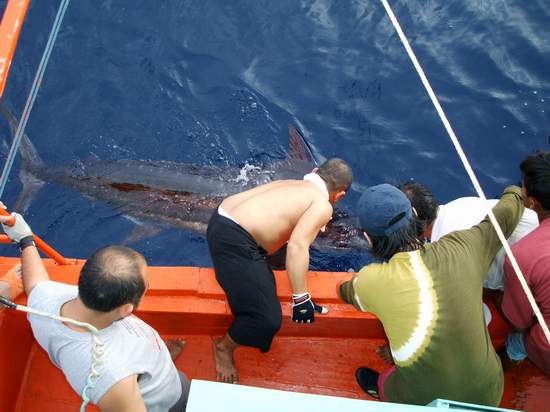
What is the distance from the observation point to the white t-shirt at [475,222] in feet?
11.4

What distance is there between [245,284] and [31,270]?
3.97 feet

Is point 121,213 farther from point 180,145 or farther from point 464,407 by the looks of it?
point 464,407

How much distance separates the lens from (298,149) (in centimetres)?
562

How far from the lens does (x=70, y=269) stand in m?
3.70

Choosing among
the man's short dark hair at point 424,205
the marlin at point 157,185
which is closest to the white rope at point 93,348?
the man's short dark hair at point 424,205

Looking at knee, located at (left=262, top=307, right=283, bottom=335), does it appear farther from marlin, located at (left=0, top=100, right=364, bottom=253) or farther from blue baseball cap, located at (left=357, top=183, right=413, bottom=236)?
marlin, located at (left=0, top=100, right=364, bottom=253)

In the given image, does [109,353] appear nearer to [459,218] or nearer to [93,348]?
[93,348]

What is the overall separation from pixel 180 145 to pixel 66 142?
1.16 m

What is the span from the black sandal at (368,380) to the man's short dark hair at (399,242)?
1.03 meters

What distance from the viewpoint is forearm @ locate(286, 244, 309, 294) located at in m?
3.38

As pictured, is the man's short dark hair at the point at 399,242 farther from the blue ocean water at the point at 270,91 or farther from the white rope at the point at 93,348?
the blue ocean water at the point at 270,91

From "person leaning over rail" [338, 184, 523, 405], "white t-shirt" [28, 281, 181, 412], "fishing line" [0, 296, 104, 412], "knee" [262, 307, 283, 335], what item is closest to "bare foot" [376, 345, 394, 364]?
"person leaning over rail" [338, 184, 523, 405]

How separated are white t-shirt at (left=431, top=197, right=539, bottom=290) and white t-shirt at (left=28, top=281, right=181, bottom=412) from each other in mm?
1885

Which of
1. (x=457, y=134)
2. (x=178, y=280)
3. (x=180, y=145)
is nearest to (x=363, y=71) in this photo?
(x=457, y=134)
